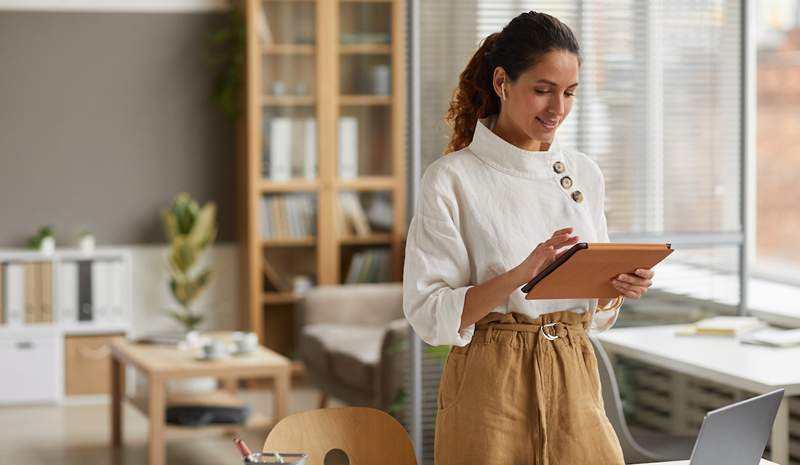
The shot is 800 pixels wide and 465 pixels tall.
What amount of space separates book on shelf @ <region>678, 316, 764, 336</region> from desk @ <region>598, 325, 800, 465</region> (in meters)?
0.03

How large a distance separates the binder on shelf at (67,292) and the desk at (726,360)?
11.8 feet

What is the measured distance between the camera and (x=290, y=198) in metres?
6.72

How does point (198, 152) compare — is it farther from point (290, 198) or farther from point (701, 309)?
point (701, 309)

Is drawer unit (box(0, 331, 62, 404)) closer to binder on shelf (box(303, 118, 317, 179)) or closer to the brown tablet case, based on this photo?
binder on shelf (box(303, 118, 317, 179))

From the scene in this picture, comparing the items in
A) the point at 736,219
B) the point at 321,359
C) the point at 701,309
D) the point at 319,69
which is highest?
the point at 319,69

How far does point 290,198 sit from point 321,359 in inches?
49.2

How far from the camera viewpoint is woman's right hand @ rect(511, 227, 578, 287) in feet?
5.96

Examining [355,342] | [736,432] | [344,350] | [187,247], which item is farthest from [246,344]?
[736,432]

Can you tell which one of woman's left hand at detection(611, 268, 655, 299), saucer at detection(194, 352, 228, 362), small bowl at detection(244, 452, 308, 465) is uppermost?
woman's left hand at detection(611, 268, 655, 299)

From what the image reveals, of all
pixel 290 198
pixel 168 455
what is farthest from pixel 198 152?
pixel 168 455

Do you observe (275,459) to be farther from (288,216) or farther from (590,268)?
(288,216)

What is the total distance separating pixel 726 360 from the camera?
10.7 feet

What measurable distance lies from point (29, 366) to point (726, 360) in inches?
165

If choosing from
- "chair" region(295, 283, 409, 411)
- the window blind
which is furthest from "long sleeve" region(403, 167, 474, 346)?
"chair" region(295, 283, 409, 411)
